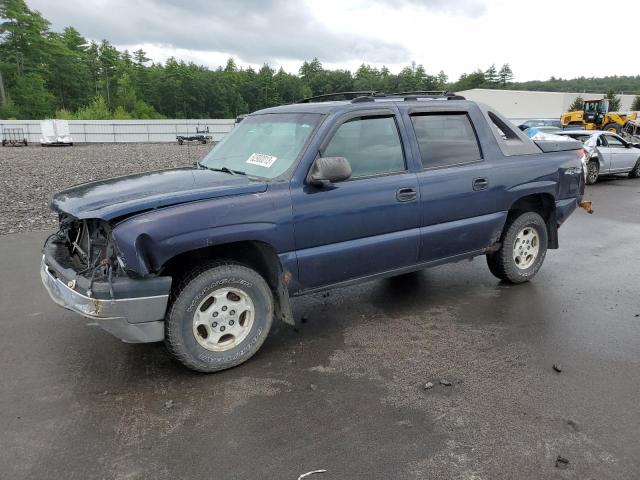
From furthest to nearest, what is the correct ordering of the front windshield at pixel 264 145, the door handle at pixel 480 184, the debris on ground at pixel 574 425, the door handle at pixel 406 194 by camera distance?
the door handle at pixel 480 184 < the door handle at pixel 406 194 < the front windshield at pixel 264 145 < the debris on ground at pixel 574 425

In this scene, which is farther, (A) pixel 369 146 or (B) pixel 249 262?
(A) pixel 369 146

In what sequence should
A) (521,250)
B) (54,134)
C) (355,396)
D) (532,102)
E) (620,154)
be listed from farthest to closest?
(532,102) < (54,134) < (620,154) < (521,250) < (355,396)

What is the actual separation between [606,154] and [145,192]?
612 inches

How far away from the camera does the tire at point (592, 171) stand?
1486cm

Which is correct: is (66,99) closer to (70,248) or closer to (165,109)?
(165,109)

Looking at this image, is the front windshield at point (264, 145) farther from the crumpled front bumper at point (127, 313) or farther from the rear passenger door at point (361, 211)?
the crumpled front bumper at point (127, 313)

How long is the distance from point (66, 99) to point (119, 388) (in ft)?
322

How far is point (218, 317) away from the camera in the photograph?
3676 millimetres

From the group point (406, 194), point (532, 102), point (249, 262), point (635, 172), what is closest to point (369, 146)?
point (406, 194)

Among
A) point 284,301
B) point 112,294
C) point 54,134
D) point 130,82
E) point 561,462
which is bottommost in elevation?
point 561,462

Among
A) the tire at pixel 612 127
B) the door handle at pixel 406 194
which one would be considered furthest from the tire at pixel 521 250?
the tire at pixel 612 127

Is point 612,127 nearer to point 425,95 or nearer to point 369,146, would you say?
point 425,95

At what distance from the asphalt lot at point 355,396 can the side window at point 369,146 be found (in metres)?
1.45

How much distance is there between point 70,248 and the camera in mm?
4180
